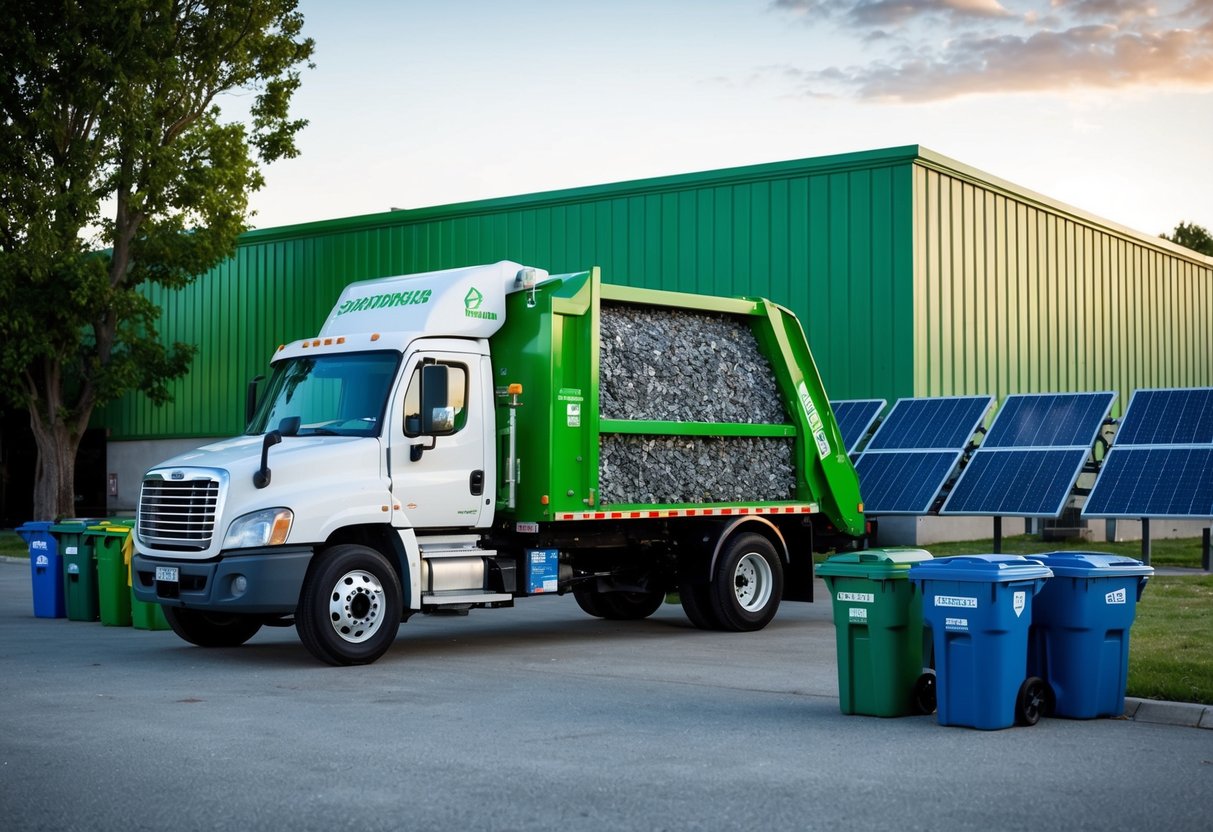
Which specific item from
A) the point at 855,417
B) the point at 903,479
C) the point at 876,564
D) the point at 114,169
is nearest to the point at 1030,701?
the point at 876,564

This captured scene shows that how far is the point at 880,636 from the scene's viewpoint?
9523 mm

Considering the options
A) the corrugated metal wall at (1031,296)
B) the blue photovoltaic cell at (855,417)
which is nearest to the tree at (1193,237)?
the corrugated metal wall at (1031,296)

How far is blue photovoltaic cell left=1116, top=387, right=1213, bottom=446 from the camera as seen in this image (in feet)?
65.5

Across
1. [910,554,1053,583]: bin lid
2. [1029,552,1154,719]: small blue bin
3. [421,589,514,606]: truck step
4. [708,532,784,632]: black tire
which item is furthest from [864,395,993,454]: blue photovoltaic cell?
[910,554,1053,583]: bin lid

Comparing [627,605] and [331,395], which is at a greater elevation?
[331,395]

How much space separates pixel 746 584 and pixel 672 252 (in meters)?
14.3

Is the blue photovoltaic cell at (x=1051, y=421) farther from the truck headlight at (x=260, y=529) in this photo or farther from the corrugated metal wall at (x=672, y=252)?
the truck headlight at (x=260, y=529)

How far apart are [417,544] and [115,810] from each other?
6225 millimetres

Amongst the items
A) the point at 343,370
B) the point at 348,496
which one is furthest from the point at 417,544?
the point at 343,370

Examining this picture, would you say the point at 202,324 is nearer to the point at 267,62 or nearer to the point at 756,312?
the point at 267,62

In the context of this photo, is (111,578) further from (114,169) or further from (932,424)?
(114,169)

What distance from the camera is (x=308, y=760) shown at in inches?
317

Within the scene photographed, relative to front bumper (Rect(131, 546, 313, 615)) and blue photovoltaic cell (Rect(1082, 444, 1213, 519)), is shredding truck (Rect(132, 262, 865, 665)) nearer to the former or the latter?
front bumper (Rect(131, 546, 313, 615))

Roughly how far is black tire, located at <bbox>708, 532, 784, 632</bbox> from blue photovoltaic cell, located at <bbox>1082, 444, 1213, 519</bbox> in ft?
17.3
